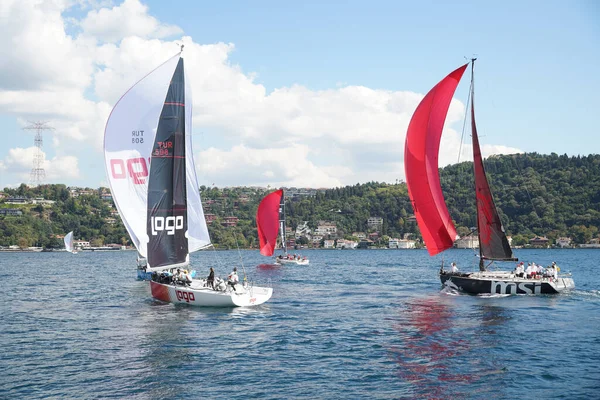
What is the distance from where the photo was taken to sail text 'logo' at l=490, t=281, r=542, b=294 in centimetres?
3838

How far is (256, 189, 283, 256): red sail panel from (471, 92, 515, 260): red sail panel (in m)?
43.1

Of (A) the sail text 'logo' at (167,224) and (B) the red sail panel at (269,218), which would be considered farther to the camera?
(B) the red sail panel at (269,218)

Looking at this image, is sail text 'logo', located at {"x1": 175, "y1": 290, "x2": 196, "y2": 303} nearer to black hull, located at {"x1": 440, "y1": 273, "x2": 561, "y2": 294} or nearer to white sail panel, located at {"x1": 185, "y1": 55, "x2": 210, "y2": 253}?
white sail panel, located at {"x1": 185, "y1": 55, "x2": 210, "y2": 253}

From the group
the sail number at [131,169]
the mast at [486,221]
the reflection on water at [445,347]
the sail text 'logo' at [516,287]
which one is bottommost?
the reflection on water at [445,347]

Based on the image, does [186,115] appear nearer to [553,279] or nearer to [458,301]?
[458,301]

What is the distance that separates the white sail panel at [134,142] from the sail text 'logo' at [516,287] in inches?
862

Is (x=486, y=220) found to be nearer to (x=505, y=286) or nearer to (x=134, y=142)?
→ (x=505, y=286)

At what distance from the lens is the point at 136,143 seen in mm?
34906

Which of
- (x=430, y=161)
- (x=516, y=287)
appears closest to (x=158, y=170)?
(x=430, y=161)

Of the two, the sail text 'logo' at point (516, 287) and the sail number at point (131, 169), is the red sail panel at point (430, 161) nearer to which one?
the sail text 'logo' at point (516, 287)

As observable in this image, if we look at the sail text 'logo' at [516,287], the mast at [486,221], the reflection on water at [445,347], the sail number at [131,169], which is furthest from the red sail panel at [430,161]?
the sail number at [131,169]

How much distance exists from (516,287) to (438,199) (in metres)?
7.39

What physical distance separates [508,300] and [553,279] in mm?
4728

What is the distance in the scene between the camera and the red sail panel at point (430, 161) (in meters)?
39.3
